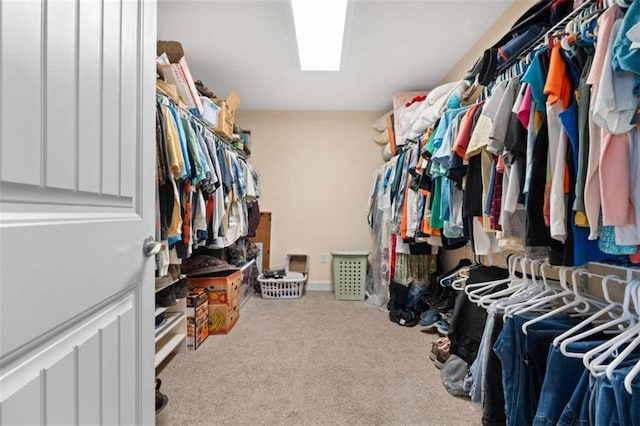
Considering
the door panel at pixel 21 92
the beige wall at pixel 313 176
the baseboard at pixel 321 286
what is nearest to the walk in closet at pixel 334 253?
the door panel at pixel 21 92

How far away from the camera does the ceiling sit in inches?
75.8

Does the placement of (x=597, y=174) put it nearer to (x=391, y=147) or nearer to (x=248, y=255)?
(x=391, y=147)

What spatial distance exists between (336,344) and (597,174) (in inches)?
72.9

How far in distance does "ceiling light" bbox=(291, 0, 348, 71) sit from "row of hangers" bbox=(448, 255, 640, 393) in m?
1.83

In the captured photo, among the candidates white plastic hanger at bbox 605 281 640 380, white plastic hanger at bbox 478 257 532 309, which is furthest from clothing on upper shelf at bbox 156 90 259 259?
white plastic hanger at bbox 605 281 640 380

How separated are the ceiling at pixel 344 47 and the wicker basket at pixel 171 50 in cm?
32

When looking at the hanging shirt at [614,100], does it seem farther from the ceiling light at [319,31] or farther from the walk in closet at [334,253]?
the ceiling light at [319,31]

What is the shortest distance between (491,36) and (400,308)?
7.63 feet

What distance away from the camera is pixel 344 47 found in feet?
7.49

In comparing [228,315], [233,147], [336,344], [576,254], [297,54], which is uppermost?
[297,54]

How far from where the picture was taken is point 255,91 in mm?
3152

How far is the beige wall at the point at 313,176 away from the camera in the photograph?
12.1 ft

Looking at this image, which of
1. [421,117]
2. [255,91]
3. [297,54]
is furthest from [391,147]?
[255,91]

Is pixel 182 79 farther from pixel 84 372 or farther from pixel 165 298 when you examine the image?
pixel 84 372
